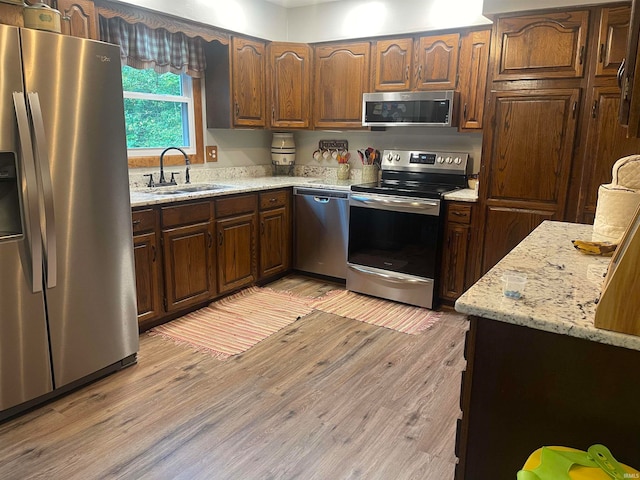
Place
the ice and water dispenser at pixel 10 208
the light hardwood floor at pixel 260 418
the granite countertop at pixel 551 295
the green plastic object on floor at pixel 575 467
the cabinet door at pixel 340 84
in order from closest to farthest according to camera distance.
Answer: the green plastic object on floor at pixel 575 467, the granite countertop at pixel 551 295, the light hardwood floor at pixel 260 418, the ice and water dispenser at pixel 10 208, the cabinet door at pixel 340 84

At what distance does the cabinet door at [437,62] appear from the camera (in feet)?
11.7

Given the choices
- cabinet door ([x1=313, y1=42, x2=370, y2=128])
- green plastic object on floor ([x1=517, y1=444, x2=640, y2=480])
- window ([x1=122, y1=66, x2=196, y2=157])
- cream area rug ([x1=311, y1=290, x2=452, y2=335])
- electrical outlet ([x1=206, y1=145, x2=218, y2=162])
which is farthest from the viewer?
electrical outlet ([x1=206, y1=145, x2=218, y2=162])

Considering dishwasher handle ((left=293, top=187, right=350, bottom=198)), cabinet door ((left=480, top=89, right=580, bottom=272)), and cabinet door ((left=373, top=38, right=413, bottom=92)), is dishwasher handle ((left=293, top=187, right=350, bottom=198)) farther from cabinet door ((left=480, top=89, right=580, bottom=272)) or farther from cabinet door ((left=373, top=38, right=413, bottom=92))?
cabinet door ((left=480, top=89, right=580, bottom=272))

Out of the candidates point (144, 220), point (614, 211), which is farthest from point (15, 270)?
point (614, 211)

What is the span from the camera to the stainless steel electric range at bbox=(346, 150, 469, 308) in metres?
3.49

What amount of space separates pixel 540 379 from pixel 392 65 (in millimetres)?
3190

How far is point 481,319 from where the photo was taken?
1.24 meters

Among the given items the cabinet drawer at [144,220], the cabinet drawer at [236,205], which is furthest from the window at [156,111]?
the cabinet drawer at [144,220]

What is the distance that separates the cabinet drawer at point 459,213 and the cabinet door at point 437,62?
94 centimetres

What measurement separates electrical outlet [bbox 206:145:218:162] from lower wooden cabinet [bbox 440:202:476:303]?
2086 millimetres

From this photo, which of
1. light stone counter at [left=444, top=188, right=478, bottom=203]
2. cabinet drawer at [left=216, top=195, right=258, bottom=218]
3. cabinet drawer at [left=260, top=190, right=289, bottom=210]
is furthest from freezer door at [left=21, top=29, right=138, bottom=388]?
light stone counter at [left=444, top=188, right=478, bottom=203]

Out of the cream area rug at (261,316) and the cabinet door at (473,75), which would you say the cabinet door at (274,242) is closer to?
the cream area rug at (261,316)

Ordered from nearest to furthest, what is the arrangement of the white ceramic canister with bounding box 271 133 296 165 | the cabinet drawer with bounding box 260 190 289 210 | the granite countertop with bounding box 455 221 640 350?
the granite countertop with bounding box 455 221 640 350
the cabinet drawer with bounding box 260 190 289 210
the white ceramic canister with bounding box 271 133 296 165

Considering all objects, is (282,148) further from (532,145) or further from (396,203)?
(532,145)
